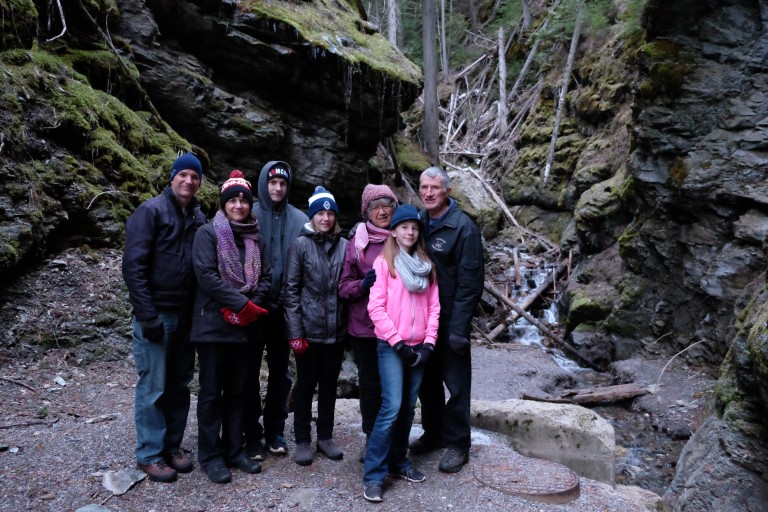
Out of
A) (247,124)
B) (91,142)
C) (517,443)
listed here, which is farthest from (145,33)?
(517,443)

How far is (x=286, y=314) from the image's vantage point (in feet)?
13.3

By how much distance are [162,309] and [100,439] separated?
5.08ft

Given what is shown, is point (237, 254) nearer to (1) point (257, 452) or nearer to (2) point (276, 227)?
(2) point (276, 227)

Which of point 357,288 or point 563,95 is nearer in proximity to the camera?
point 357,288

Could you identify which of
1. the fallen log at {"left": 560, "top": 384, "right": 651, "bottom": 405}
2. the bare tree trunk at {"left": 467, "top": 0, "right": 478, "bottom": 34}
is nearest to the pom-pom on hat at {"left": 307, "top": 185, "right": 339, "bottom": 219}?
the fallen log at {"left": 560, "top": 384, "right": 651, "bottom": 405}

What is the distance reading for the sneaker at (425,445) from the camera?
4668mm

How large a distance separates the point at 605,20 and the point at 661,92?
10448 mm

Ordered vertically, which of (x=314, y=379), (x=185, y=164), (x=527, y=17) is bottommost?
(x=314, y=379)

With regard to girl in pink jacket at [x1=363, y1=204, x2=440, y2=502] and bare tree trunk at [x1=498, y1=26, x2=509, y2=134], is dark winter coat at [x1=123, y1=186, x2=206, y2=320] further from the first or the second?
bare tree trunk at [x1=498, y1=26, x2=509, y2=134]

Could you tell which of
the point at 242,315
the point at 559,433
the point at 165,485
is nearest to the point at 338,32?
the point at 242,315

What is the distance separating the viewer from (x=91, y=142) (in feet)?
22.7

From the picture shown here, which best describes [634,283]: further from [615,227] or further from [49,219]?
[49,219]

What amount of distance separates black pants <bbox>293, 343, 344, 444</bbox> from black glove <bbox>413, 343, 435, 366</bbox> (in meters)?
0.72

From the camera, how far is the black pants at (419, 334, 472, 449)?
4.25 meters
